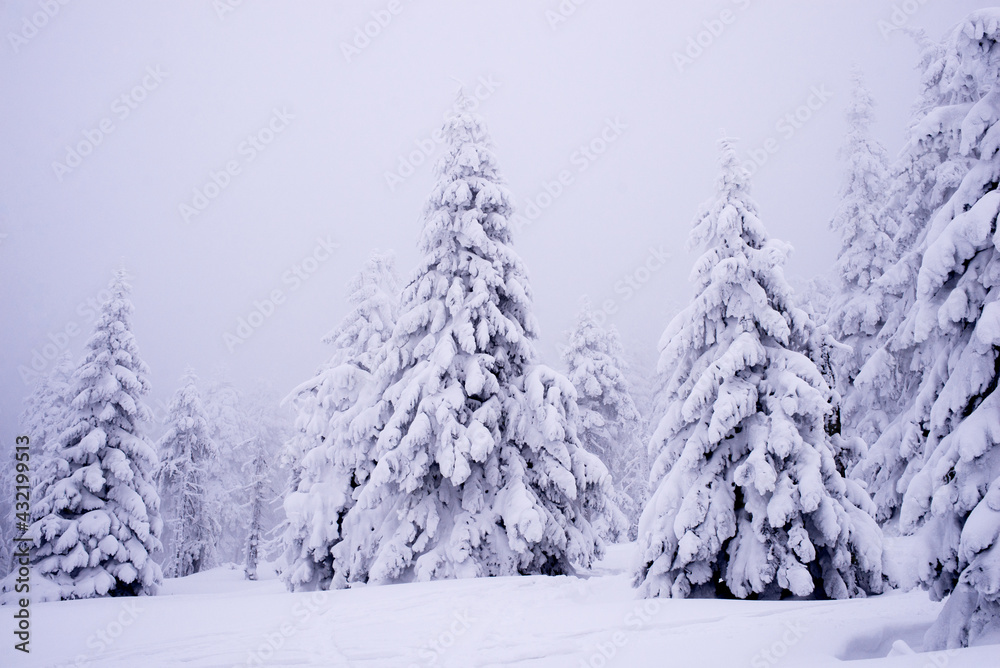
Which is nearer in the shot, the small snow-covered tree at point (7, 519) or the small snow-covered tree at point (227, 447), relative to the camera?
the small snow-covered tree at point (7, 519)

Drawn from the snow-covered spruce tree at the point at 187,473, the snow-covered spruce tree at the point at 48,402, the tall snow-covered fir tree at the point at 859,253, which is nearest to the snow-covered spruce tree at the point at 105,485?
the snow-covered spruce tree at the point at 187,473

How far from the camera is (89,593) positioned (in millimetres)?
19203

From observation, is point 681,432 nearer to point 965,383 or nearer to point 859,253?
point 965,383

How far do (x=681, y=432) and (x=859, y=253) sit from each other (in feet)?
Result: 48.2

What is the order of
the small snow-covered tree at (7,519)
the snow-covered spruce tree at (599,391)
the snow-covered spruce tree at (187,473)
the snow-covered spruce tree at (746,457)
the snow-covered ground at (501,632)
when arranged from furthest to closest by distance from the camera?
the small snow-covered tree at (7,519)
the snow-covered spruce tree at (187,473)
the snow-covered spruce tree at (599,391)
the snow-covered spruce tree at (746,457)
the snow-covered ground at (501,632)

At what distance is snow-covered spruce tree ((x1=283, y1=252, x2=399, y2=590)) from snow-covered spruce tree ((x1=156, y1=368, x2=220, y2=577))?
15.9 metres

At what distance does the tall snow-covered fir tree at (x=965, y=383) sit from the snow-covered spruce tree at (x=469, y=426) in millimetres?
8154

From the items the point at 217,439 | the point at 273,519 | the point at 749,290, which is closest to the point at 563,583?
the point at 749,290

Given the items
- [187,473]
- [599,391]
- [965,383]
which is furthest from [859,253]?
[187,473]

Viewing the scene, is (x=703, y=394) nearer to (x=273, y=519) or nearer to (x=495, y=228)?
(x=495, y=228)

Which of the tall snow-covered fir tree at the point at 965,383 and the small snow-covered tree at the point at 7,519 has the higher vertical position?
the tall snow-covered fir tree at the point at 965,383

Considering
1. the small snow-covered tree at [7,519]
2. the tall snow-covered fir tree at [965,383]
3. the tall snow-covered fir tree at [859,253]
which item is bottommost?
the small snow-covered tree at [7,519]

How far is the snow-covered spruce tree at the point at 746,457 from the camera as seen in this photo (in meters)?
9.88

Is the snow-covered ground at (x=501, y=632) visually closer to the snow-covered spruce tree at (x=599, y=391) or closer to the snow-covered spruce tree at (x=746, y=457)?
the snow-covered spruce tree at (x=746, y=457)
